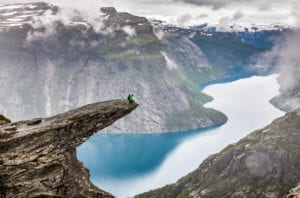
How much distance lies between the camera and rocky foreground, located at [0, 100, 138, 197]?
3422 centimetres

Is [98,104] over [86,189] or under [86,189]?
over

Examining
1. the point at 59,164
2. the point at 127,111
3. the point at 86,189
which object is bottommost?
the point at 86,189

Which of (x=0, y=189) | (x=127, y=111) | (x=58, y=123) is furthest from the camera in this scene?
(x=127, y=111)

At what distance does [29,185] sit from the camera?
34531mm

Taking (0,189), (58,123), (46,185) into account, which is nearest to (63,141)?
(58,123)

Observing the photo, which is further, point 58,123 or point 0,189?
point 58,123

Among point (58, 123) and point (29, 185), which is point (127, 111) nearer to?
point (58, 123)

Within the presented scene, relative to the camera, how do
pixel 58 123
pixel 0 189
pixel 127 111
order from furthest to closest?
pixel 127 111
pixel 58 123
pixel 0 189

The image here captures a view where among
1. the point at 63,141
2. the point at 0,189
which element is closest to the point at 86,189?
the point at 63,141

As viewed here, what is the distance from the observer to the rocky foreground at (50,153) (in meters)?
34.2

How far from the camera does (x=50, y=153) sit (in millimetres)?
35875

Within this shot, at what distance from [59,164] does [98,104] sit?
252 inches

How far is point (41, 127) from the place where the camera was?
35750 mm

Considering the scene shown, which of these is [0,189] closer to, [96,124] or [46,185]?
[46,185]
